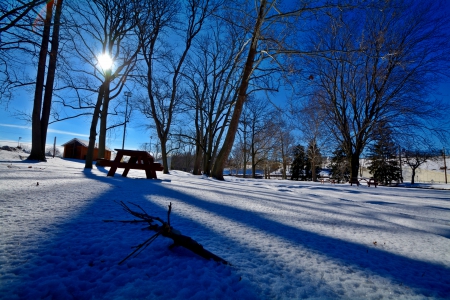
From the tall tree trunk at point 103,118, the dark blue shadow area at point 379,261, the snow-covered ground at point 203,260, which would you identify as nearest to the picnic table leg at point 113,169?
the snow-covered ground at point 203,260

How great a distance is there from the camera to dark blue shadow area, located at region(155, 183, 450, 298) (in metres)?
1.05

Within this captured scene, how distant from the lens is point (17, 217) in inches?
53.3

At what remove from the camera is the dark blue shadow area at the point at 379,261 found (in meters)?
1.05

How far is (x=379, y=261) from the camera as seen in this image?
128 centimetres

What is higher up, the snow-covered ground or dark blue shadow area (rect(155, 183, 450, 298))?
the snow-covered ground

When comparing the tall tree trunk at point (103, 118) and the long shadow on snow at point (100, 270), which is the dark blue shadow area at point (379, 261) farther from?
the tall tree trunk at point (103, 118)

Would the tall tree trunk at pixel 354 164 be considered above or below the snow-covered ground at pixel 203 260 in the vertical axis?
above

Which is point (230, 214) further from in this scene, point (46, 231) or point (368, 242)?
point (46, 231)

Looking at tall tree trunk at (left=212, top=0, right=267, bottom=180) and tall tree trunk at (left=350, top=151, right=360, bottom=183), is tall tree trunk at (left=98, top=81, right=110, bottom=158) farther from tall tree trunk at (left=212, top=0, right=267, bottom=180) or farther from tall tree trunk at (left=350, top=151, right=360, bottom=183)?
tall tree trunk at (left=350, top=151, right=360, bottom=183)

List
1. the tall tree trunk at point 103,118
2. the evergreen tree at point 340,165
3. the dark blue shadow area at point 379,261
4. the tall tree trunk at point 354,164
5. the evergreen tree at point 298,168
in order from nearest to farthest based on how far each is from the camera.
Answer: the dark blue shadow area at point 379,261, the tall tree trunk at point 103,118, the tall tree trunk at point 354,164, the evergreen tree at point 340,165, the evergreen tree at point 298,168

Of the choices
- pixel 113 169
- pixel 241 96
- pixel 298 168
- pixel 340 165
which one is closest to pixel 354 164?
pixel 340 165

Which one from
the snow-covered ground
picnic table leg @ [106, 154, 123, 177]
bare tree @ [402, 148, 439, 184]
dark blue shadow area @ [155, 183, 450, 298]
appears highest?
bare tree @ [402, 148, 439, 184]

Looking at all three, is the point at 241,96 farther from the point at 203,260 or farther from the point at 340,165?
the point at 340,165

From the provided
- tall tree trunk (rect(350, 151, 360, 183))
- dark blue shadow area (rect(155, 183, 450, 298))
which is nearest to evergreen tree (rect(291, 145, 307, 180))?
tall tree trunk (rect(350, 151, 360, 183))
